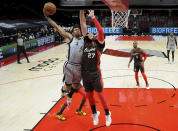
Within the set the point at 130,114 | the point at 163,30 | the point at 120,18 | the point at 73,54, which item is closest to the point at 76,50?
the point at 73,54

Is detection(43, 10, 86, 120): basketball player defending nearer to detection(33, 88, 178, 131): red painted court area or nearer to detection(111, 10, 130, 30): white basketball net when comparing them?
detection(33, 88, 178, 131): red painted court area

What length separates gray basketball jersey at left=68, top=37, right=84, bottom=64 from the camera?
4.11 metres

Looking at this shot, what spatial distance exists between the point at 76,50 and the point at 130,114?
2072 mm

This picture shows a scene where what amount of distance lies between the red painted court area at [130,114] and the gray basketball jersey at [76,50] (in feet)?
4.68

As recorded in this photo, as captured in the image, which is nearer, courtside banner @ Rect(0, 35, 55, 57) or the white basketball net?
the white basketball net

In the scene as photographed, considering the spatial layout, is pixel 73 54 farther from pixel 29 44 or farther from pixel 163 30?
pixel 163 30

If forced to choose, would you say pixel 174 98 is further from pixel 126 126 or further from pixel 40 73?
pixel 40 73

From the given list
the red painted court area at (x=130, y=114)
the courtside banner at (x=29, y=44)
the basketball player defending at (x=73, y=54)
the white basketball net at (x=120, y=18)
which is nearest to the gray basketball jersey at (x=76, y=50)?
the basketball player defending at (x=73, y=54)

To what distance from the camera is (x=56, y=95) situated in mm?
6422

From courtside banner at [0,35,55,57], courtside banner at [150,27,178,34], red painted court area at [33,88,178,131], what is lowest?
red painted court area at [33,88,178,131]

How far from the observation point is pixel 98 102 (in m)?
5.73

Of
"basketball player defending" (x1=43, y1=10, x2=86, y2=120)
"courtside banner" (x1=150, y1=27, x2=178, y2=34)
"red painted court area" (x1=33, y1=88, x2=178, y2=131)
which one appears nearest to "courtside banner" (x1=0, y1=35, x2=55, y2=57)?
"red painted court area" (x1=33, y1=88, x2=178, y2=131)

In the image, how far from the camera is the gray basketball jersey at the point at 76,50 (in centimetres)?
→ 411

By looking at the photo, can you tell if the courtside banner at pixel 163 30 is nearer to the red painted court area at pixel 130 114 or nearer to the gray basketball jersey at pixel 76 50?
the red painted court area at pixel 130 114
